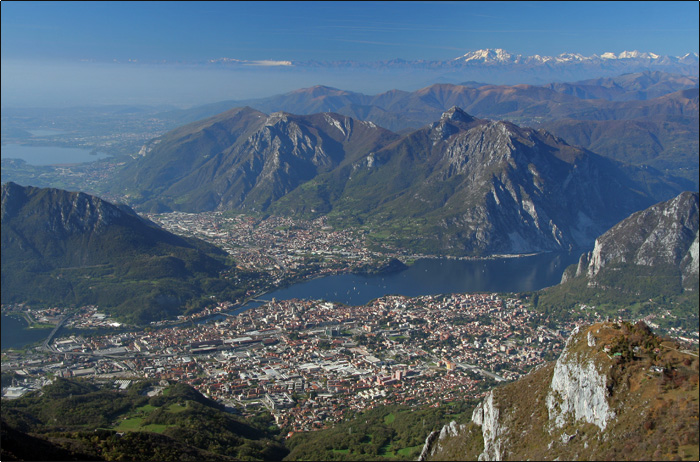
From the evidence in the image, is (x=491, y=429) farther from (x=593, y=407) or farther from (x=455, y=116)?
(x=455, y=116)

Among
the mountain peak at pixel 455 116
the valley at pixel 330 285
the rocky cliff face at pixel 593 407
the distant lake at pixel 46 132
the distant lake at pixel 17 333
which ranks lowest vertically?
the distant lake at pixel 17 333

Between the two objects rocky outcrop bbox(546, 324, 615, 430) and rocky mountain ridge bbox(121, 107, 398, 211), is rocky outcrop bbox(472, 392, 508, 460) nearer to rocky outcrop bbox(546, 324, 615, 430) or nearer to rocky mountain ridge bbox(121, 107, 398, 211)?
rocky outcrop bbox(546, 324, 615, 430)

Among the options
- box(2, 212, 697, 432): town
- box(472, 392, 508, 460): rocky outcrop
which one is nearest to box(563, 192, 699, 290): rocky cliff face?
box(2, 212, 697, 432): town

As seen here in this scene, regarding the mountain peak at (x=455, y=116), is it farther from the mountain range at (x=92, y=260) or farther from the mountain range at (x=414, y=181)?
the mountain range at (x=92, y=260)

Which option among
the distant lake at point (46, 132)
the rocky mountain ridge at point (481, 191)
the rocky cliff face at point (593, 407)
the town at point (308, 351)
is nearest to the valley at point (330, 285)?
the rocky cliff face at point (593, 407)

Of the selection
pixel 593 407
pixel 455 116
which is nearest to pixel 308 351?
pixel 593 407

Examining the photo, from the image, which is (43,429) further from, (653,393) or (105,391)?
(653,393)
